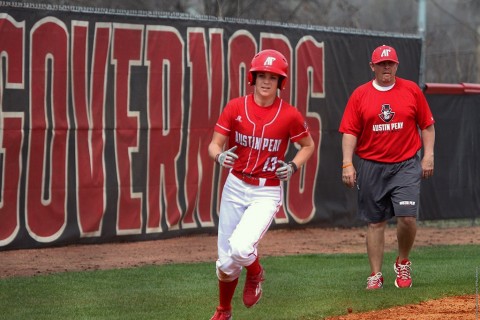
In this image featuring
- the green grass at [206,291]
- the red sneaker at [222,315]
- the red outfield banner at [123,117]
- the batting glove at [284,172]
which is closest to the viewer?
the batting glove at [284,172]

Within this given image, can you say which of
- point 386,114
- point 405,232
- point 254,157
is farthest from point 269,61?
point 405,232

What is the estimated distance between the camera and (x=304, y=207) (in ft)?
47.8

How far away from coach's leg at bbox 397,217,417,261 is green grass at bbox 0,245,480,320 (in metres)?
0.34

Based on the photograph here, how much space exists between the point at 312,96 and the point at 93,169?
359 cm

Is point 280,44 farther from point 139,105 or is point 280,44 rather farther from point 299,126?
point 299,126

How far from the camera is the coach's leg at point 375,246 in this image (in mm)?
9547

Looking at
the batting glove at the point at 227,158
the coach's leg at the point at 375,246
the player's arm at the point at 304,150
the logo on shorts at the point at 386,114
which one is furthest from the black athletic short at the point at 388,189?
the batting glove at the point at 227,158

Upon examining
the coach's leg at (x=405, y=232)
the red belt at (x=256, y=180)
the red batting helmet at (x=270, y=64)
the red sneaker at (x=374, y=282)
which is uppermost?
the red batting helmet at (x=270, y=64)

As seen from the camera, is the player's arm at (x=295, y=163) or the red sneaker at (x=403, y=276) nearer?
the player's arm at (x=295, y=163)

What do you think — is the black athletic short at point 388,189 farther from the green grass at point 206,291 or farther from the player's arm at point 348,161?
the green grass at point 206,291

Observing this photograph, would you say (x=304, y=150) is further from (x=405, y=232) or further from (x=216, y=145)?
(x=405, y=232)

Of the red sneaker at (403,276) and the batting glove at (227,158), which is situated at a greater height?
the batting glove at (227,158)

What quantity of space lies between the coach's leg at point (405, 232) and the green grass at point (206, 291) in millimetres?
336

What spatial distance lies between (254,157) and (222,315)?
113cm
